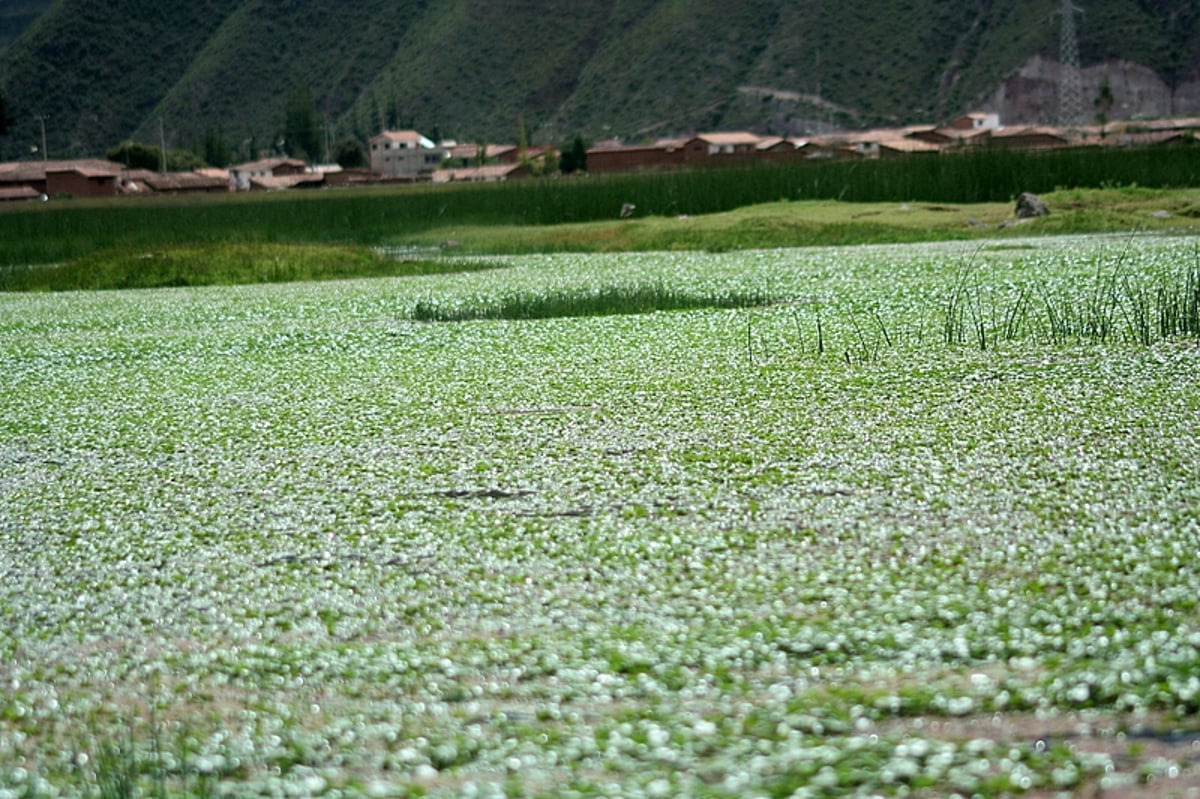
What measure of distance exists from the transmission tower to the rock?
3149 cm

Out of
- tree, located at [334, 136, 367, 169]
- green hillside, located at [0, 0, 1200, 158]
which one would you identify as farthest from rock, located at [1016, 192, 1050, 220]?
tree, located at [334, 136, 367, 169]

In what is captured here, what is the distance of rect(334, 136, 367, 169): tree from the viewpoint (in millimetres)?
69312

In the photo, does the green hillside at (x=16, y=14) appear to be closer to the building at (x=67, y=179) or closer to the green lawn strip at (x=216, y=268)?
the building at (x=67, y=179)

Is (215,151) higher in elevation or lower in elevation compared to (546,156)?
higher

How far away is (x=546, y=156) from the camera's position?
166ft

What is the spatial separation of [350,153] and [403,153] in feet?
9.97

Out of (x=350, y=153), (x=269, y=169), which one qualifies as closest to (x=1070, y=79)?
(x=350, y=153)

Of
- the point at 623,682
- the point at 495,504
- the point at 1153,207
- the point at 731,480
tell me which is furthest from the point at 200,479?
the point at 1153,207

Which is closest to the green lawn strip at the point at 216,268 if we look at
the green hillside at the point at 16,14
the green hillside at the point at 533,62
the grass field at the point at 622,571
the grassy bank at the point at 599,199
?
the grassy bank at the point at 599,199

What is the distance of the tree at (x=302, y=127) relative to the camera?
233 ft

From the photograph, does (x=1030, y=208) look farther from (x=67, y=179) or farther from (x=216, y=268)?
(x=67, y=179)

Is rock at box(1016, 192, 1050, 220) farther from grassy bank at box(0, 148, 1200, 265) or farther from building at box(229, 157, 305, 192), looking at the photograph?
building at box(229, 157, 305, 192)

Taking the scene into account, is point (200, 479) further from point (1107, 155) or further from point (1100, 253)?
point (1107, 155)

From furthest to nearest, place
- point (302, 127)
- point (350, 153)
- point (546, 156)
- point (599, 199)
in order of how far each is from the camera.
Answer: point (302, 127) → point (350, 153) → point (546, 156) → point (599, 199)
